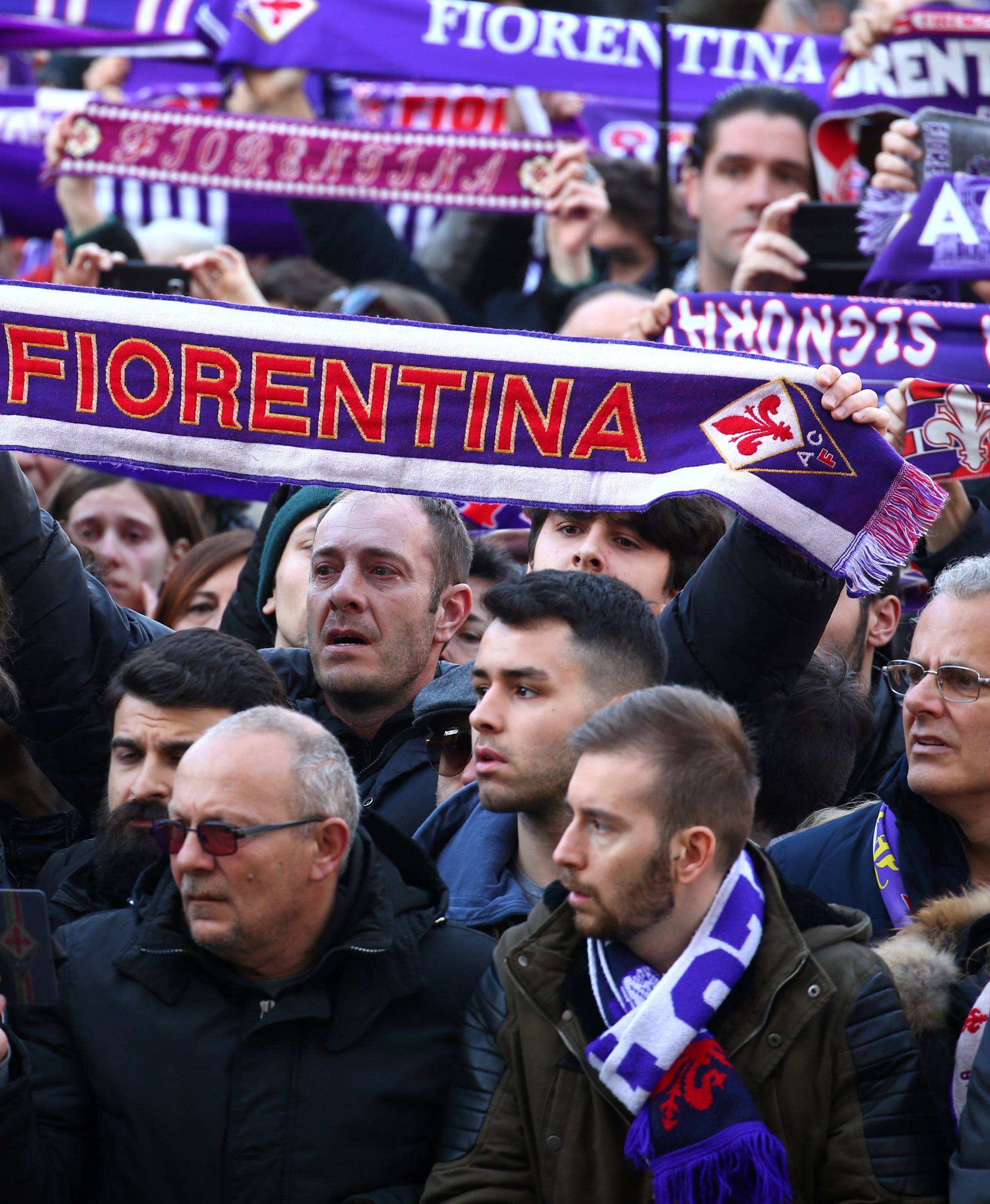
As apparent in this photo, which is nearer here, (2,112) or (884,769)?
(884,769)

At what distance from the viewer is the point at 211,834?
3.01m

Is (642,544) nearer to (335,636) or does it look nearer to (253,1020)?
(335,636)

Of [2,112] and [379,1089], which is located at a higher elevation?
[2,112]

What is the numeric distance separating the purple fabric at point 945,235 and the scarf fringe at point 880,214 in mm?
169

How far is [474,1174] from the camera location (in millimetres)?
2926

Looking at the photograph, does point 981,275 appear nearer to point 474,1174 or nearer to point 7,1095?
point 474,1174

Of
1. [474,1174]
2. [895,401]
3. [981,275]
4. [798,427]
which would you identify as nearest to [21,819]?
[474,1174]

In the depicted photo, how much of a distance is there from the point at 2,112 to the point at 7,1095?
21.8 ft

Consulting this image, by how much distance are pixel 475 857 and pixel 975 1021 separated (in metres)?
1.08

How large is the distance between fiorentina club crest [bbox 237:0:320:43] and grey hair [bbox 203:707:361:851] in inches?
198

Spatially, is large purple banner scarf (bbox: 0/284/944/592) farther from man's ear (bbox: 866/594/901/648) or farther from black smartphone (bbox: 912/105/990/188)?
black smartphone (bbox: 912/105/990/188)

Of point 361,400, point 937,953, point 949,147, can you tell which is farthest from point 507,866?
point 949,147

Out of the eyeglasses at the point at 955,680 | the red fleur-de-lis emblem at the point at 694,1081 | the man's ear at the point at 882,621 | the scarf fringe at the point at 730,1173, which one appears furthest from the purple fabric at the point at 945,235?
the scarf fringe at the point at 730,1173

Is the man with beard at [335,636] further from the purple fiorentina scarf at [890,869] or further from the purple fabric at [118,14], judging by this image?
the purple fabric at [118,14]
